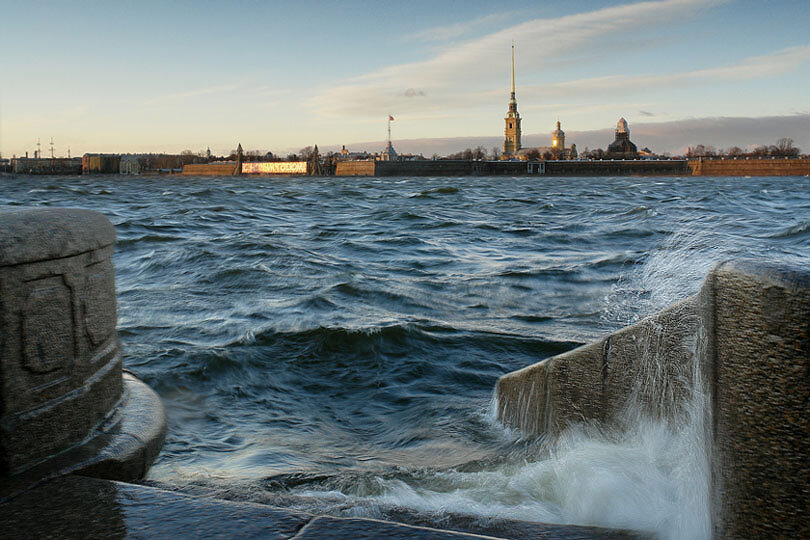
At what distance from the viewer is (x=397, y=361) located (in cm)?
604

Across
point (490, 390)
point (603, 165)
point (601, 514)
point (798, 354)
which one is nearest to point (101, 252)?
point (601, 514)

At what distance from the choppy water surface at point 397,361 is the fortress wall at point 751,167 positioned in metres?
92.5

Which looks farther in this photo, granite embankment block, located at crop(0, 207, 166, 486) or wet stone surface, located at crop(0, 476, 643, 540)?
granite embankment block, located at crop(0, 207, 166, 486)

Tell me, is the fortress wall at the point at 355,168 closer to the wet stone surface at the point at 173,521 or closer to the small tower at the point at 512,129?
the small tower at the point at 512,129

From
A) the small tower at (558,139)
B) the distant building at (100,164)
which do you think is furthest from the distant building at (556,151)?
the distant building at (100,164)

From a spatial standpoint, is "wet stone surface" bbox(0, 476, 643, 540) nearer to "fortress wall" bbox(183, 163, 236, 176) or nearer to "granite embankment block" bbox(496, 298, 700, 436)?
"granite embankment block" bbox(496, 298, 700, 436)

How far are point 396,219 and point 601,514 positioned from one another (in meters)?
17.7

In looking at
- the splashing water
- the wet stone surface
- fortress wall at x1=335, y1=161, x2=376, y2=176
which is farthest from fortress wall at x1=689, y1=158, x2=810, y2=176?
the wet stone surface

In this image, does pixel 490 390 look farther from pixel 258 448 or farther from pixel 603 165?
pixel 603 165

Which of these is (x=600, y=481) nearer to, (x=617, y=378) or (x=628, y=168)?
(x=617, y=378)

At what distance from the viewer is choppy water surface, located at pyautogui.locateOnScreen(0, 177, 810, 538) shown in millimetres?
2639

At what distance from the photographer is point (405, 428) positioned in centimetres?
446

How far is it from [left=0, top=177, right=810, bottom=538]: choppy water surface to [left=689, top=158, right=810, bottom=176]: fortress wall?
9251cm

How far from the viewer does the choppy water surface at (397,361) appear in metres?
2.64
